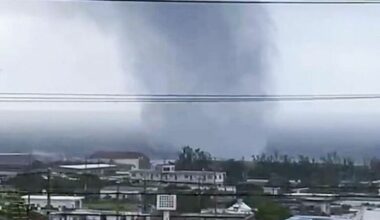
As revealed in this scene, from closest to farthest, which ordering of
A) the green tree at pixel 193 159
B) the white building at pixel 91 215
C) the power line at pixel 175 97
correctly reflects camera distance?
1. the white building at pixel 91 215
2. the green tree at pixel 193 159
3. the power line at pixel 175 97

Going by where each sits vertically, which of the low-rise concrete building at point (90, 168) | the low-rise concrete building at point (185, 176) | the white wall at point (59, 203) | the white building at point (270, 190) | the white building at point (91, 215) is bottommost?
the white building at point (91, 215)

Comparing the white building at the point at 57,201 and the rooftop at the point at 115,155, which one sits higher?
the rooftop at the point at 115,155

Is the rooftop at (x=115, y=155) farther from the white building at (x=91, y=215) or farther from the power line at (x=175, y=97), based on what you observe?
the power line at (x=175, y=97)

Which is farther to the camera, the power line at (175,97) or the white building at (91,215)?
the power line at (175,97)

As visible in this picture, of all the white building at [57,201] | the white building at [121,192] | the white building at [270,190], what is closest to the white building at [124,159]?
the white building at [121,192]

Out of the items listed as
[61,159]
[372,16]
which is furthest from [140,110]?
[372,16]

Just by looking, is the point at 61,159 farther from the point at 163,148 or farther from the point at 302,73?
the point at 302,73

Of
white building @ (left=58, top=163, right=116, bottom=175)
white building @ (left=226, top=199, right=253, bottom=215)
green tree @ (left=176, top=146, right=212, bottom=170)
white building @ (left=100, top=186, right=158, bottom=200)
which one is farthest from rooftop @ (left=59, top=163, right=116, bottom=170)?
white building @ (left=226, top=199, right=253, bottom=215)
